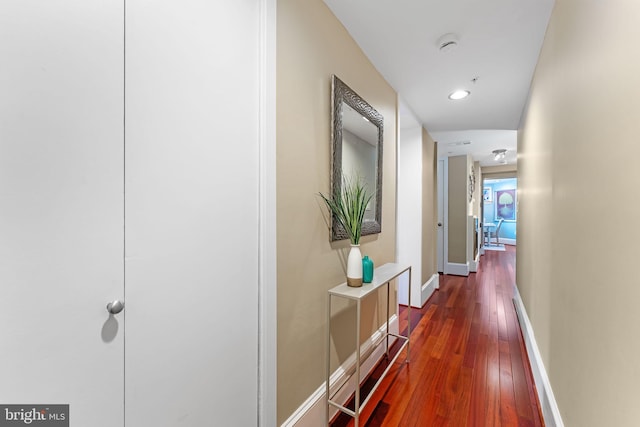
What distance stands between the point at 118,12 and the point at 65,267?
65 centimetres

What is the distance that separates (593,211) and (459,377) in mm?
1561

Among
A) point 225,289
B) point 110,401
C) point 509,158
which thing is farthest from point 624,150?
point 509,158

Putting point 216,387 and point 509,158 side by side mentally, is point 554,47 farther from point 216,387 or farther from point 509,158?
point 509,158

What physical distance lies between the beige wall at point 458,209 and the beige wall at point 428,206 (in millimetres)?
993

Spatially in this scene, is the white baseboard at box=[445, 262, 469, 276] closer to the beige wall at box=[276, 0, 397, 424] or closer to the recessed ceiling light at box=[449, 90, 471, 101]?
the recessed ceiling light at box=[449, 90, 471, 101]

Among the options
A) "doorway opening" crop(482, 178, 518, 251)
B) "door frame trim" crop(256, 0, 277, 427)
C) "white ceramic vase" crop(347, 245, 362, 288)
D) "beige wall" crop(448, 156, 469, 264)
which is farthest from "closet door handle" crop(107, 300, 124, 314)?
"doorway opening" crop(482, 178, 518, 251)

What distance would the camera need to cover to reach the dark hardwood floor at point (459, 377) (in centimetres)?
156

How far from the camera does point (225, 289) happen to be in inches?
38.0

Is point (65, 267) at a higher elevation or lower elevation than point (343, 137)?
lower

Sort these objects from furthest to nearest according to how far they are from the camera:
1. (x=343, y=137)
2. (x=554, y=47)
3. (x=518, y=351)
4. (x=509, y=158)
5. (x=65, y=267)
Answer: (x=509, y=158) → (x=518, y=351) → (x=343, y=137) → (x=554, y=47) → (x=65, y=267)

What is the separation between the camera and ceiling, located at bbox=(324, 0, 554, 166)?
144cm

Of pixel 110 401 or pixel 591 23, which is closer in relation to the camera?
pixel 110 401

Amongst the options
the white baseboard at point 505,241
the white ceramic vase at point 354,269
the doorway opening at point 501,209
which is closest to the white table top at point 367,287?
the white ceramic vase at point 354,269

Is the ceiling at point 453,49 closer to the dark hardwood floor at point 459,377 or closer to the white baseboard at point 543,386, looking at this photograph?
the white baseboard at point 543,386
